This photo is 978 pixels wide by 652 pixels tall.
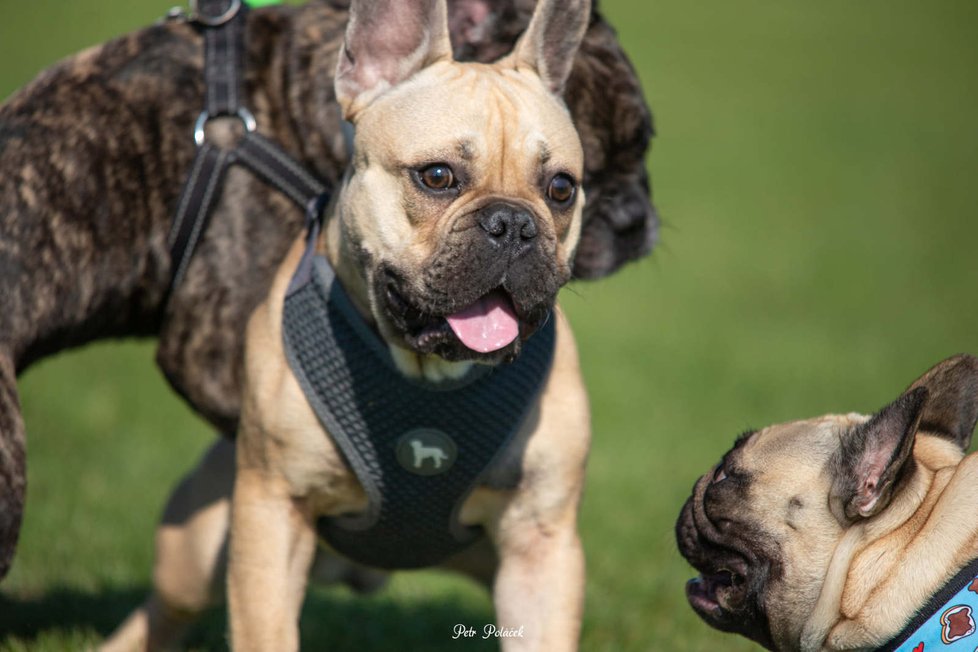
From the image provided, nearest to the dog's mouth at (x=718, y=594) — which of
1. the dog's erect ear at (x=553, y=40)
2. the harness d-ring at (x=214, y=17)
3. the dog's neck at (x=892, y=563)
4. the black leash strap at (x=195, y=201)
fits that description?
the dog's neck at (x=892, y=563)

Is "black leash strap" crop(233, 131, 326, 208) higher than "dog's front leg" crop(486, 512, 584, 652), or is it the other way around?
"black leash strap" crop(233, 131, 326, 208)

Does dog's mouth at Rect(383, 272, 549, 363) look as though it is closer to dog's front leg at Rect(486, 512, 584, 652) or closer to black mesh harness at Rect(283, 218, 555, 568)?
black mesh harness at Rect(283, 218, 555, 568)

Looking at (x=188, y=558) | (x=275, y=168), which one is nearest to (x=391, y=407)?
(x=275, y=168)

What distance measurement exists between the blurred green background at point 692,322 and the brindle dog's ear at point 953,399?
1.11 m

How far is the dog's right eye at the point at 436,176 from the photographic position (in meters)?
3.41

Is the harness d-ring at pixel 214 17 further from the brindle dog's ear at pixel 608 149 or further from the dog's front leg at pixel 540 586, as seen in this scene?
the dog's front leg at pixel 540 586

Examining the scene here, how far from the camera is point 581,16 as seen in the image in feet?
12.3

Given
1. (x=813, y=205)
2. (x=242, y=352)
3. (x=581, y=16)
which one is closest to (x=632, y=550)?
(x=242, y=352)

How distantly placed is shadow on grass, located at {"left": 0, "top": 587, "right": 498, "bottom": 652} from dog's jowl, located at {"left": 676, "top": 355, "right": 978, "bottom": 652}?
156 cm

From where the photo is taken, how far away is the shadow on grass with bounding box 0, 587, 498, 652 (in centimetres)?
468

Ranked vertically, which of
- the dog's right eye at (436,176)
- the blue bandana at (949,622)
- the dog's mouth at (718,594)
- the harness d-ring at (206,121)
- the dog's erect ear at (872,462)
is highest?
the dog's right eye at (436,176)

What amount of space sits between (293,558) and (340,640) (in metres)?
1.39

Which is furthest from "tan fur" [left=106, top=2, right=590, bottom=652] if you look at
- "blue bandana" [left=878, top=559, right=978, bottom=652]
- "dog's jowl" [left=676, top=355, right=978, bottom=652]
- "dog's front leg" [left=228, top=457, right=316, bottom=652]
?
"blue bandana" [left=878, top=559, right=978, bottom=652]

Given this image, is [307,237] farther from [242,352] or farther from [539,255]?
[539,255]
